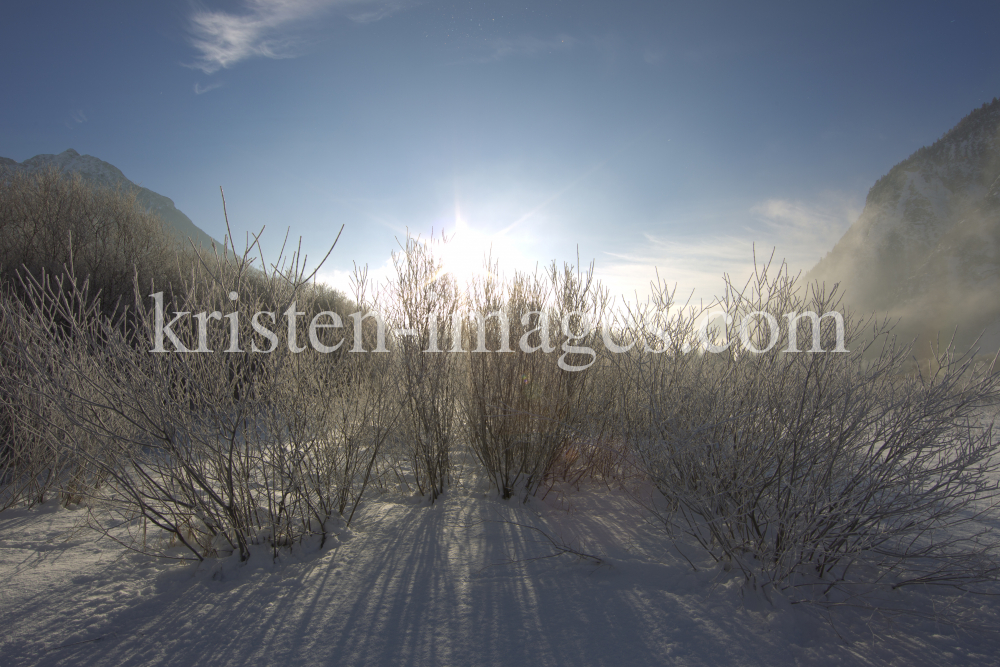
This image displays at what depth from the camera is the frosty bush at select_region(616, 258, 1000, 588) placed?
2.09 metres

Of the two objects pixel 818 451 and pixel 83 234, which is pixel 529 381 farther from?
pixel 83 234

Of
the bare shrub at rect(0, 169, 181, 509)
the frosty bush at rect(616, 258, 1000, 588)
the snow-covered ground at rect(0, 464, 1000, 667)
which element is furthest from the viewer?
the bare shrub at rect(0, 169, 181, 509)

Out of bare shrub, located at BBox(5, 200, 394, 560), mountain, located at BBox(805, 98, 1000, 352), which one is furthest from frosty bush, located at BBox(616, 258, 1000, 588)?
mountain, located at BBox(805, 98, 1000, 352)

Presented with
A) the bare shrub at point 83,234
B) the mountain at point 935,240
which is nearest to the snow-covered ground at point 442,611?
the bare shrub at point 83,234

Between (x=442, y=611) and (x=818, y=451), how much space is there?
206 cm

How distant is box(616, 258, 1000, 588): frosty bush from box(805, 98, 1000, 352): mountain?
97.7 feet

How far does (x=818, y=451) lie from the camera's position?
2.16 meters

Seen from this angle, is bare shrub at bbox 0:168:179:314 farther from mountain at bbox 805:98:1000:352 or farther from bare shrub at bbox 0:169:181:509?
mountain at bbox 805:98:1000:352

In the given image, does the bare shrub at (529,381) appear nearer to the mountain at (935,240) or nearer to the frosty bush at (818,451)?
the frosty bush at (818,451)

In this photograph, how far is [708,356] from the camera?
10.0ft

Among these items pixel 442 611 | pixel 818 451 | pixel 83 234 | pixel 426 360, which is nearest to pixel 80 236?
pixel 83 234

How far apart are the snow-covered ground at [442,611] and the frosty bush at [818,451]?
9.8 inches

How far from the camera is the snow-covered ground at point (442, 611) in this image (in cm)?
183

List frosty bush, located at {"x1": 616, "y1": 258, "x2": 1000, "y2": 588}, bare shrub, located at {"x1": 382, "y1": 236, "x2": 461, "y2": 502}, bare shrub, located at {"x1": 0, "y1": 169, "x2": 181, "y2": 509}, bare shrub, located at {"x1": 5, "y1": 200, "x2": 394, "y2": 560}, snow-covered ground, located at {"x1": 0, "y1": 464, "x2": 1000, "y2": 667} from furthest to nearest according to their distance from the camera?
bare shrub, located at {"x1": 0, "y1": 169, "x2": 181, "y2": 509} → bare shrub, located at {"x1": 382, "y1": 236, "x2": 461, "y2": 502} → bare shrub, located at {"x1": 5, "y1": 200, "x2": 394, "y2": 560} → frosty bush, located at {"x1": 616, "y1": 258, "x2": 1000, "y2": 588} → snow-covered ground, located at {"x1": 0, "y1": 464, "x2": 1000, "y2": 667}
